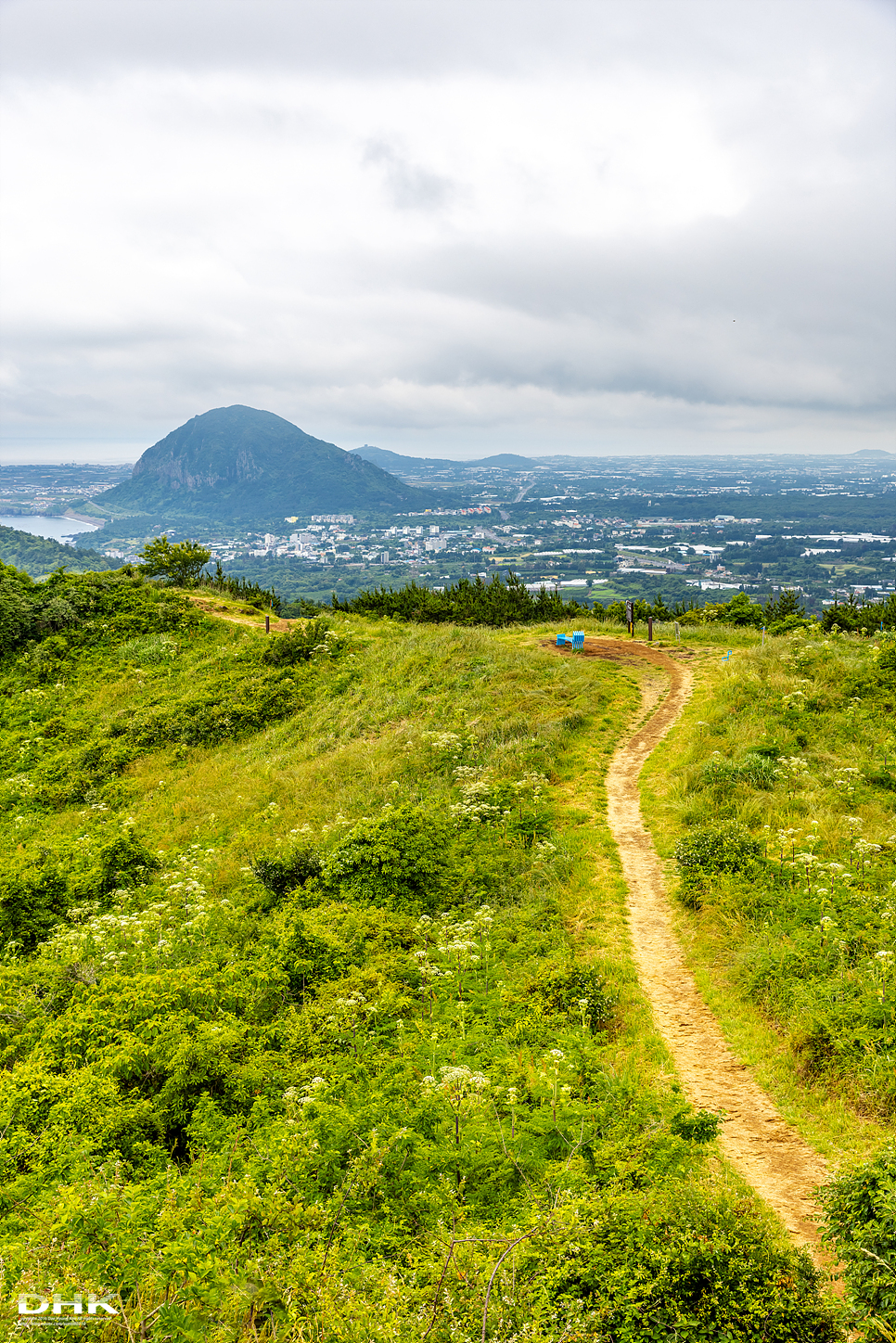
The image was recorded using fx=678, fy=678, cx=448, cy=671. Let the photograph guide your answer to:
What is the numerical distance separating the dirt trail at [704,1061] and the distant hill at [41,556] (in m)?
138

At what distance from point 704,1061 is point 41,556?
553 ft

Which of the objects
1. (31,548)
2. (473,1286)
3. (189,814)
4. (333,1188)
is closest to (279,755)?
(189,814)

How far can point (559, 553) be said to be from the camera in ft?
535

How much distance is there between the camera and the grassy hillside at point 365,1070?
429 centimetres

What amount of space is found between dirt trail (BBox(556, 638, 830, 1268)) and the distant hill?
453ft

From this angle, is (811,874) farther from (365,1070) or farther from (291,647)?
(291,647)

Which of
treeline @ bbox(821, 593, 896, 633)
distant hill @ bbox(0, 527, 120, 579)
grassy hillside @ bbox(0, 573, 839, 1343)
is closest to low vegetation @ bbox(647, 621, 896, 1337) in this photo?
grassy hillside @ bbox(0, 573, 839, 1343)

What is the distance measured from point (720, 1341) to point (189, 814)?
15811 millimetres

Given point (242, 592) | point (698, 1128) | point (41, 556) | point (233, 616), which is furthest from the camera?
point (41, 556)

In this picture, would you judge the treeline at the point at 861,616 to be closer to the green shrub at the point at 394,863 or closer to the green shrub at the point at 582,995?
the green shrub at the point at 394,863

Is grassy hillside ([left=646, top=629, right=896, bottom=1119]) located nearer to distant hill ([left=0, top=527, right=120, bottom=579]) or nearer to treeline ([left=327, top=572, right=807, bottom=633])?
treeline ([left=327, top=572, right=807, bottom=633])

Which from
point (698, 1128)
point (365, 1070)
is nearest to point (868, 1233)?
point (698, 1128)

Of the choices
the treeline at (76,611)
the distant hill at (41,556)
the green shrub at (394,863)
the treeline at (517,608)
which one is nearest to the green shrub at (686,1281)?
the green shrub at (394,863)

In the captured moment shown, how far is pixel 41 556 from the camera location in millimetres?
146375
